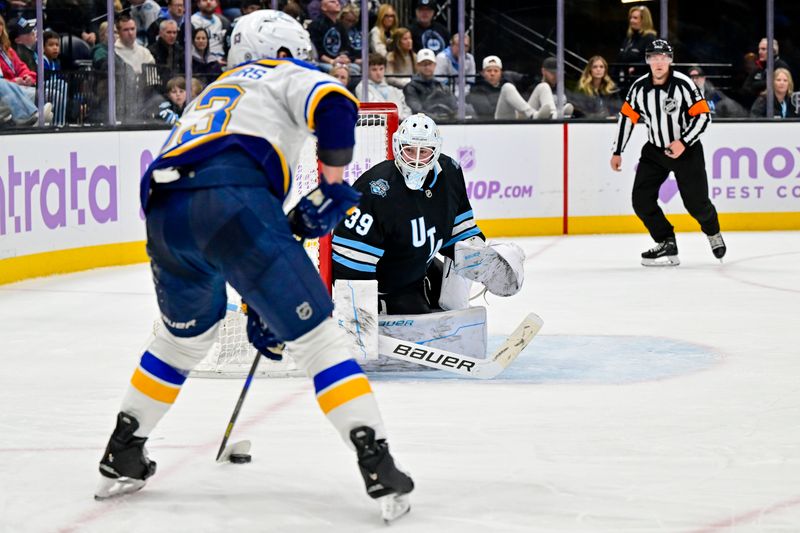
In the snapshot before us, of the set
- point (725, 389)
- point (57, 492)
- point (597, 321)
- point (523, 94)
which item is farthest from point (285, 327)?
point (523, 94)

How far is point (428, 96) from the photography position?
9781mm

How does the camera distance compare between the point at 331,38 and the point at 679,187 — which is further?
the point at 331,38

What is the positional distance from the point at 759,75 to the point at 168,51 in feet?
14.9

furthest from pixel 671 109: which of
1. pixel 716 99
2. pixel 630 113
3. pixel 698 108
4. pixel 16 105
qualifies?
pixel 16 105

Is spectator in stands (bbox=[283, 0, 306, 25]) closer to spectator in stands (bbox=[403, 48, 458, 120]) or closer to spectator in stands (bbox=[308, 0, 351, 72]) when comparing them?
spectator in stands (bbox=[308, 0, 351, 72])

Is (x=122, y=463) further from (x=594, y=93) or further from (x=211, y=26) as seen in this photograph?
(x=594, y=93)

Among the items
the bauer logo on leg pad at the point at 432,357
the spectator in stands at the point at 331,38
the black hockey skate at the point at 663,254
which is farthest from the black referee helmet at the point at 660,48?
the bauer logo on leg pad at the point at 432,357

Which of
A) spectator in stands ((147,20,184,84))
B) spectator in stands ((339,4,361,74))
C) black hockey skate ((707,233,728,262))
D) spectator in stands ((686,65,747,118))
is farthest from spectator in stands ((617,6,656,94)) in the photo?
spectator in stands ((147,20,184,84))

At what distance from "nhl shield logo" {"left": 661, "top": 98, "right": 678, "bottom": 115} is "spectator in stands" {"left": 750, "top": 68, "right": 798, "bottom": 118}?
2543 mm

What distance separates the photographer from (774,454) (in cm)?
339

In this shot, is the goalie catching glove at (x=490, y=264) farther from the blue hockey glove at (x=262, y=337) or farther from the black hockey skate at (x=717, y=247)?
the black hockey skate at (x=717, y=247)

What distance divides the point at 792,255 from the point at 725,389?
445 cm

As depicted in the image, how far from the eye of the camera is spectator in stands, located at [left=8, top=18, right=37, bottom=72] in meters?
7.64

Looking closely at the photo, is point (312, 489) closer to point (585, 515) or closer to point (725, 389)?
point (585, 515)
